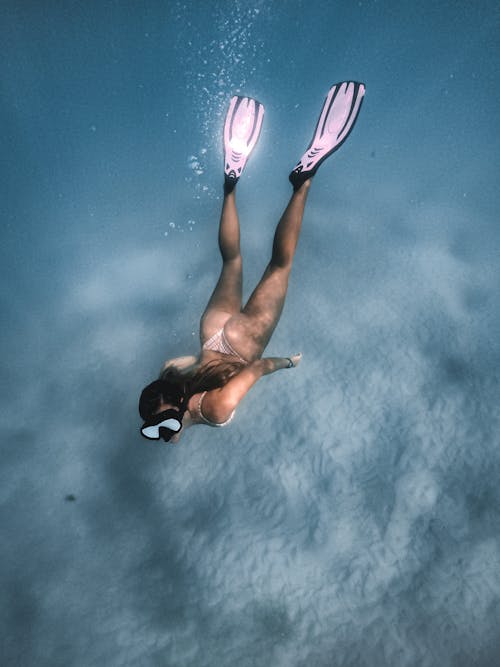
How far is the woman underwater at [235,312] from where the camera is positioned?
7.54 feet

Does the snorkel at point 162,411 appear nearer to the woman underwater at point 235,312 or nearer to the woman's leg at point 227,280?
the woman underwater at point 235,312

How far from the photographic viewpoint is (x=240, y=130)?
185 inches

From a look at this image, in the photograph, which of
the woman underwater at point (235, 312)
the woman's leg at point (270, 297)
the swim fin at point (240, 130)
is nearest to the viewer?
the woman underwater at point (235, 312)

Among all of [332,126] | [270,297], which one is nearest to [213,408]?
[270,297]

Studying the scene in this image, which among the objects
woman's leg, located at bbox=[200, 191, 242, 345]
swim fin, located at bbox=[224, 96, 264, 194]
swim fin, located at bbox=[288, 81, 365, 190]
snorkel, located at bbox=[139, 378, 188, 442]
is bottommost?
snorkel, located at bbox=[139, 378, 188, 442]

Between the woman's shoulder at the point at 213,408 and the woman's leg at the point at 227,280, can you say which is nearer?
the woman's shoulder at the point at 213,408

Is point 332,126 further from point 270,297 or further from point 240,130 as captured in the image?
point 270,297

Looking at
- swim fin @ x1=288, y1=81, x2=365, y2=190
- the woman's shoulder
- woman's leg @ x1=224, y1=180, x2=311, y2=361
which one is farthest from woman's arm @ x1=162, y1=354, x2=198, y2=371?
swim fin @ x1=288, y1=81, x2=365, y2=190

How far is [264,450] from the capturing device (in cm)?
904

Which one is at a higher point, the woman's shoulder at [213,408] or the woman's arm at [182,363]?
the woman's arm at [182,363]

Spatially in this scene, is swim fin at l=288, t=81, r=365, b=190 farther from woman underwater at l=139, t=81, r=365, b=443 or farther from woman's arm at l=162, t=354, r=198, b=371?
woman's arm at l=162, t=354, r=198, b=371

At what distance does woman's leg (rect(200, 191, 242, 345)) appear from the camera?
3.69 metres

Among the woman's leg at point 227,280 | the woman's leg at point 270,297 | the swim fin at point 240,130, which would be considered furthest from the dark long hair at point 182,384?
the swim fin at point 240,130

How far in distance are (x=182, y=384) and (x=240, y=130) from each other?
406 centimetres
